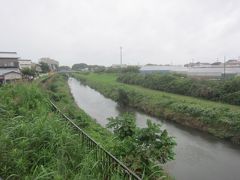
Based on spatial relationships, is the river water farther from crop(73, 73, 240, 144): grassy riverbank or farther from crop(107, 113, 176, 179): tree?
crop(107, 113, 176, 179): tree

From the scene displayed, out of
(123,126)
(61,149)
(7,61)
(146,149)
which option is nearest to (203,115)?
(123,126)

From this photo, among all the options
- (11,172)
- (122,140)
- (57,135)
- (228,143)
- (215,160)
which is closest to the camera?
(11,172)

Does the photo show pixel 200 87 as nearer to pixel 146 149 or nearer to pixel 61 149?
pixel 146 149

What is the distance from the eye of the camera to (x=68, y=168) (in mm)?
4449

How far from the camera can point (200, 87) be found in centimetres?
2812

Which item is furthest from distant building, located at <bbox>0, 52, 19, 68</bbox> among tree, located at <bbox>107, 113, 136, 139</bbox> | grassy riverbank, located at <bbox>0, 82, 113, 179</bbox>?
grassy riverbank, located at <bbox>0, 82, 113, 179</bbox>

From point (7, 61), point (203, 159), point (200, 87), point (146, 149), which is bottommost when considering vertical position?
point (203, 159)

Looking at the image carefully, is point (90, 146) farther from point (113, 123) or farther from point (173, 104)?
point (173, 104)

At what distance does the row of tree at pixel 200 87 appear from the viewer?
23938 millimetres

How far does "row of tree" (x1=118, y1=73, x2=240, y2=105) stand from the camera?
23938 millimetres

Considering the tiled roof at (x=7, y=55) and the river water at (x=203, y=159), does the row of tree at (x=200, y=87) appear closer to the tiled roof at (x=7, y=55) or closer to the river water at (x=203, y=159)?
the river water at (x=203, y=159)

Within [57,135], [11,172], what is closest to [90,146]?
[57,135]

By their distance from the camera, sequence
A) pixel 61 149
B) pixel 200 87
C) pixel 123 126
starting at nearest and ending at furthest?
pixel 61 149 → pixel 123 126 → pixel 200 87

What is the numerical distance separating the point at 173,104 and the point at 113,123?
16649 mm
